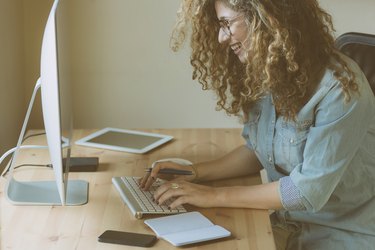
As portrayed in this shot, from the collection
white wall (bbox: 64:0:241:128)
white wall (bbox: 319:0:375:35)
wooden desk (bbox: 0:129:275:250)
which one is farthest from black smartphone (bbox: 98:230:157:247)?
white wall (bbox: 319:0:375:35)

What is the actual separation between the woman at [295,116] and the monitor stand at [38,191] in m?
0.17

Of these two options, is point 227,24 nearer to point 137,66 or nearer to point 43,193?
point 43,193

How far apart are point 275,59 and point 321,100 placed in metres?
0.15

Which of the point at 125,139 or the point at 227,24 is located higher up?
the point at 227,24

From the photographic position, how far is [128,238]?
4.58ft

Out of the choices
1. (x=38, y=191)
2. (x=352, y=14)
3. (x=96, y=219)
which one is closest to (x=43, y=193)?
(x=38, y=191)

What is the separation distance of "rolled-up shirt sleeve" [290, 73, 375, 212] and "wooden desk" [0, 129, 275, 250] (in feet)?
0.34

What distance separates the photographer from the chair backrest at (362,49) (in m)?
1.96

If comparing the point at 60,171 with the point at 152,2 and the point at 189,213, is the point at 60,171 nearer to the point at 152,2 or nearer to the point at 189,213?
the point at 189,213

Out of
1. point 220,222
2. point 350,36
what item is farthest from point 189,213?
point 350,36

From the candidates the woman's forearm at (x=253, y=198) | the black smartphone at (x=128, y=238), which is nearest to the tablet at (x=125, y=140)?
the woman's forearm at (x=253, y=198)

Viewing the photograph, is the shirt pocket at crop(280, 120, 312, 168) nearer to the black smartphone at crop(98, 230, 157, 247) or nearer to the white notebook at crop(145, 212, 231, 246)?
the white notebook at crop(145, 212, 231, 246)

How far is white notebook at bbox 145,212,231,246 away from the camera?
1.39m

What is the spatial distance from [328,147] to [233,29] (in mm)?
360
